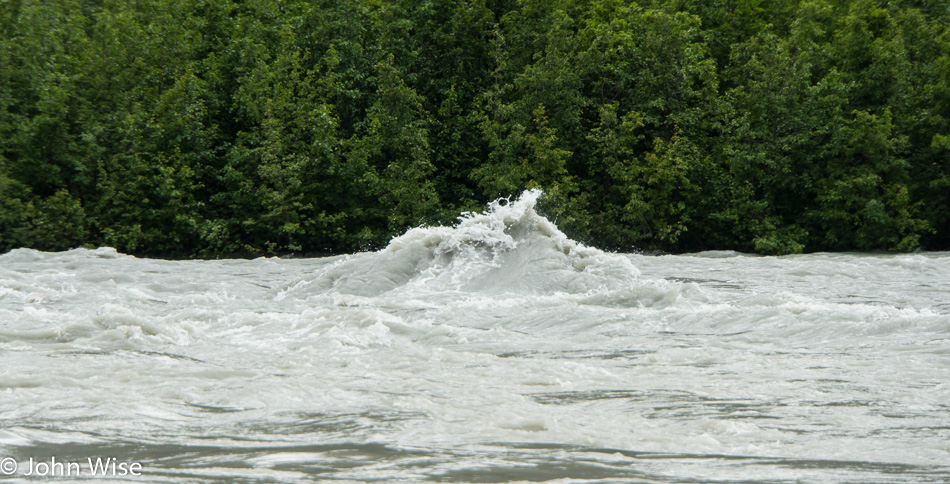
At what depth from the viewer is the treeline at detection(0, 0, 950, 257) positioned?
2631 centimetres

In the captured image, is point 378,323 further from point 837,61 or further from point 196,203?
point 837,61

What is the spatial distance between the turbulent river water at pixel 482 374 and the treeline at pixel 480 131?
1159 cm

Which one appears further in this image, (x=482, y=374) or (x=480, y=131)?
(x=480, y=131)

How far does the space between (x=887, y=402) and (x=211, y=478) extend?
4826 mm

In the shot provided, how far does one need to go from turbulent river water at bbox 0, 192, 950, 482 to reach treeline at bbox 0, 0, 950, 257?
11.6 meters

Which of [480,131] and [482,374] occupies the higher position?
[480,131]

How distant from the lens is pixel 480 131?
2955 cm

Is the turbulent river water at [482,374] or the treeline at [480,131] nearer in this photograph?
the turbulent river water at [482,374]

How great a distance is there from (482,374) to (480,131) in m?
22.3

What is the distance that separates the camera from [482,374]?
777 cm

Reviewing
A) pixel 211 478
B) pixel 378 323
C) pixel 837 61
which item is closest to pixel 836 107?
pixel 837 61

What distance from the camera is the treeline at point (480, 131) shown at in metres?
26.3

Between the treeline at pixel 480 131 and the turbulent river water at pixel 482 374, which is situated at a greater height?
the treeline at pixel 480 131

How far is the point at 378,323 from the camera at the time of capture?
10.3 metres
